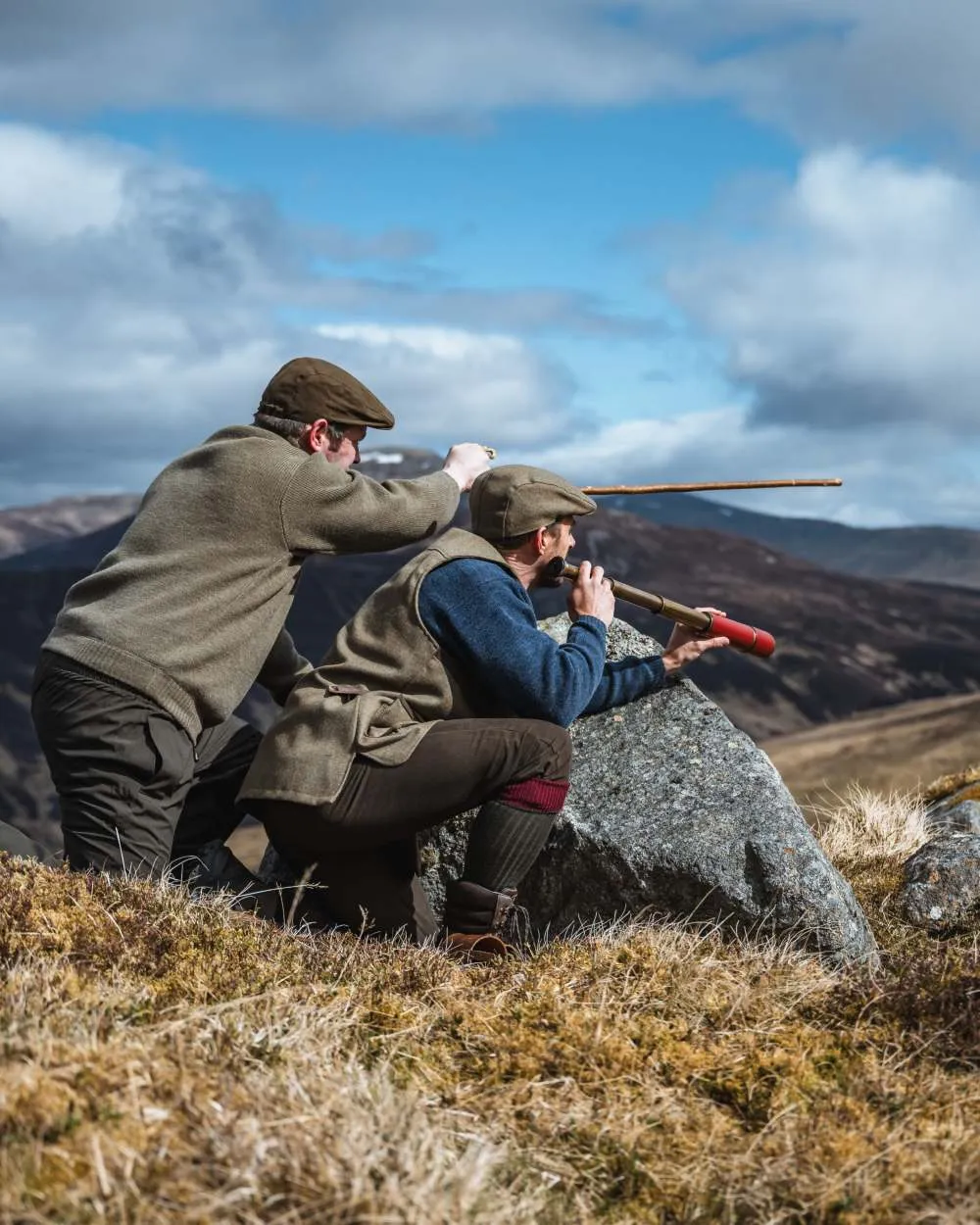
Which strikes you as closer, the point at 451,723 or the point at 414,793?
the point at 414,793

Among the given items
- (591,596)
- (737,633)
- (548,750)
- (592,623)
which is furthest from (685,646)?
(548,750)

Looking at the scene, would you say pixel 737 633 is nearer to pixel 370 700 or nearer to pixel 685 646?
pixel 685 646

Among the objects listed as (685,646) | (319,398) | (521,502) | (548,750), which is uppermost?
(319,398)

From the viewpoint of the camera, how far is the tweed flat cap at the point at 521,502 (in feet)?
21.6

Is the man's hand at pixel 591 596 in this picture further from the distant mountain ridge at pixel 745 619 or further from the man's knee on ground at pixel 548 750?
the distant mountain ridge at pixel 745 619

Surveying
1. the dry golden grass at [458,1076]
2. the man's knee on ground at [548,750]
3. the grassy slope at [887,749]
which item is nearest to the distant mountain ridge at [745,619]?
the grassy slope at [887,749]

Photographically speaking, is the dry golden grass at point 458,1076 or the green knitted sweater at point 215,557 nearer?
the dry golden grass at point 458,1076

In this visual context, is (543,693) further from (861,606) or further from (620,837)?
(861,606)

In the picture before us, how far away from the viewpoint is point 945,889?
26.3 feet

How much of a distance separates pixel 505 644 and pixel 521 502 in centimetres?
79

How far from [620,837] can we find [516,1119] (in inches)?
101

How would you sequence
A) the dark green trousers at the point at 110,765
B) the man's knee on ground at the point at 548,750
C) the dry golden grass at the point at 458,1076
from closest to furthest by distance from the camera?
the dry golden grass at the point at 458,1076
the man's knee on ground at the point at 548,750
the dark green trousers at the point at 110,765

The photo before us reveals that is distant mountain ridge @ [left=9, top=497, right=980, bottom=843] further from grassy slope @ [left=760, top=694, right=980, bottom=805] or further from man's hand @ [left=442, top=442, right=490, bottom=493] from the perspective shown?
man's hand @ [left=442, top=442, right=490, bottom=493]

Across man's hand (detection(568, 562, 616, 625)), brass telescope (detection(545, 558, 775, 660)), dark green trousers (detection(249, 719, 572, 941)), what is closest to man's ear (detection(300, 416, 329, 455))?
man's hand (detection(568, 562, 616, 625))
